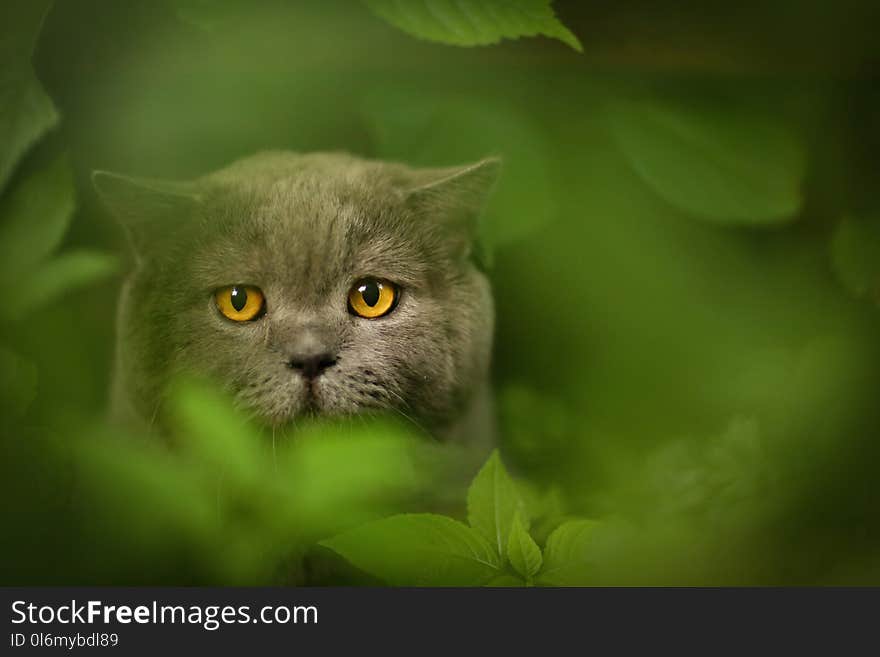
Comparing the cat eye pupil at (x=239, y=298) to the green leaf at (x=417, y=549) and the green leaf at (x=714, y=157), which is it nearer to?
the green leaf at (x=417, y=549)

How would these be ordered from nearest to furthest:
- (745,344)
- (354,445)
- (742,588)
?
1. (354,445)
2. (742,588)
3. (745,344)

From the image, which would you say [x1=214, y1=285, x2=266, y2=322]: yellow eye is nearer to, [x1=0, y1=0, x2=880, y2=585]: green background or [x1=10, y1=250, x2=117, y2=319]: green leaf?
[x1=0, y1=0, x2=880, y2=585]: green background

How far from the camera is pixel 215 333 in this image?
1213mm

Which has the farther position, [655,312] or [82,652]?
[655,312]

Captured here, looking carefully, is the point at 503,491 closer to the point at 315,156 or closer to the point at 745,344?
the point at 745,344

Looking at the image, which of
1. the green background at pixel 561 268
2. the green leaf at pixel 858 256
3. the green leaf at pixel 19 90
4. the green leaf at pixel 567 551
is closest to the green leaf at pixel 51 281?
the green background at pixel 561 268

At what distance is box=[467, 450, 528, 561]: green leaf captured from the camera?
1.18 meters

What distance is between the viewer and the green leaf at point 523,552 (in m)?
1.17

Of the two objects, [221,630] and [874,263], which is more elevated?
[874,263]

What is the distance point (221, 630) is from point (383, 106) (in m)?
0.81

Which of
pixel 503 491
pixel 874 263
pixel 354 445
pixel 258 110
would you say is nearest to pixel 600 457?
pixel 503 491

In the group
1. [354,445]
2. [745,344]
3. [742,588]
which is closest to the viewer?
[354,445]

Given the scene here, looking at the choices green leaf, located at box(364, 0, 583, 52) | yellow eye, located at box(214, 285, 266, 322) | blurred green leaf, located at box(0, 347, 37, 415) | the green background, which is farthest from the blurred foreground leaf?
blurred green leaf, located at box(0, 347, 37, 415)

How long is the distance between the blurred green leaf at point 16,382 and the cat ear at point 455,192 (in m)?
0.62
